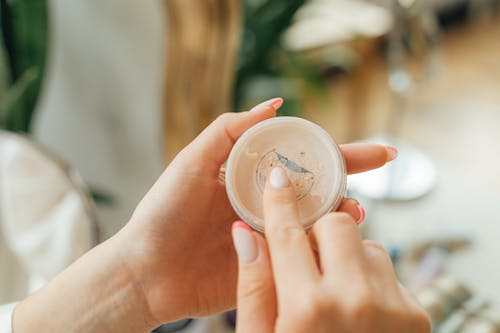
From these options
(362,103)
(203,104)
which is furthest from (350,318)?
(362,103)

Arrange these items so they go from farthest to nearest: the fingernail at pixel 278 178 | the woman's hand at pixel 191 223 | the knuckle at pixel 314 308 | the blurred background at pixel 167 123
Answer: the blurred background at pixel 167 123 → the woman's hand at pixel 191 223 → the fingernail at pixel 278 178 → the knuckle at pixel 314 308

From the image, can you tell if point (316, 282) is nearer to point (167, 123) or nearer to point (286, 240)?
point (286, 240)

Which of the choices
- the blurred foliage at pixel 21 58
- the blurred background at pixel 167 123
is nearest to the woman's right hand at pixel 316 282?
the blurred background at pixel 167 123

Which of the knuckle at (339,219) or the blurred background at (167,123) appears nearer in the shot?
the knuckle at (339,219)

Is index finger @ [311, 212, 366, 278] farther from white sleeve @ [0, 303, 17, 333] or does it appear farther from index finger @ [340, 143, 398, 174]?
white sleeve @ [0, 303, 17, 333]

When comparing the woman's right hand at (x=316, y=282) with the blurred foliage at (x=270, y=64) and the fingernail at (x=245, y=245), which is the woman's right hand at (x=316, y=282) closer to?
the fingernail at (x=245, y=245)

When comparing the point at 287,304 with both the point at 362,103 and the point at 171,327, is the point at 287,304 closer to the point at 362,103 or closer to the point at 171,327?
the point at 171,327
